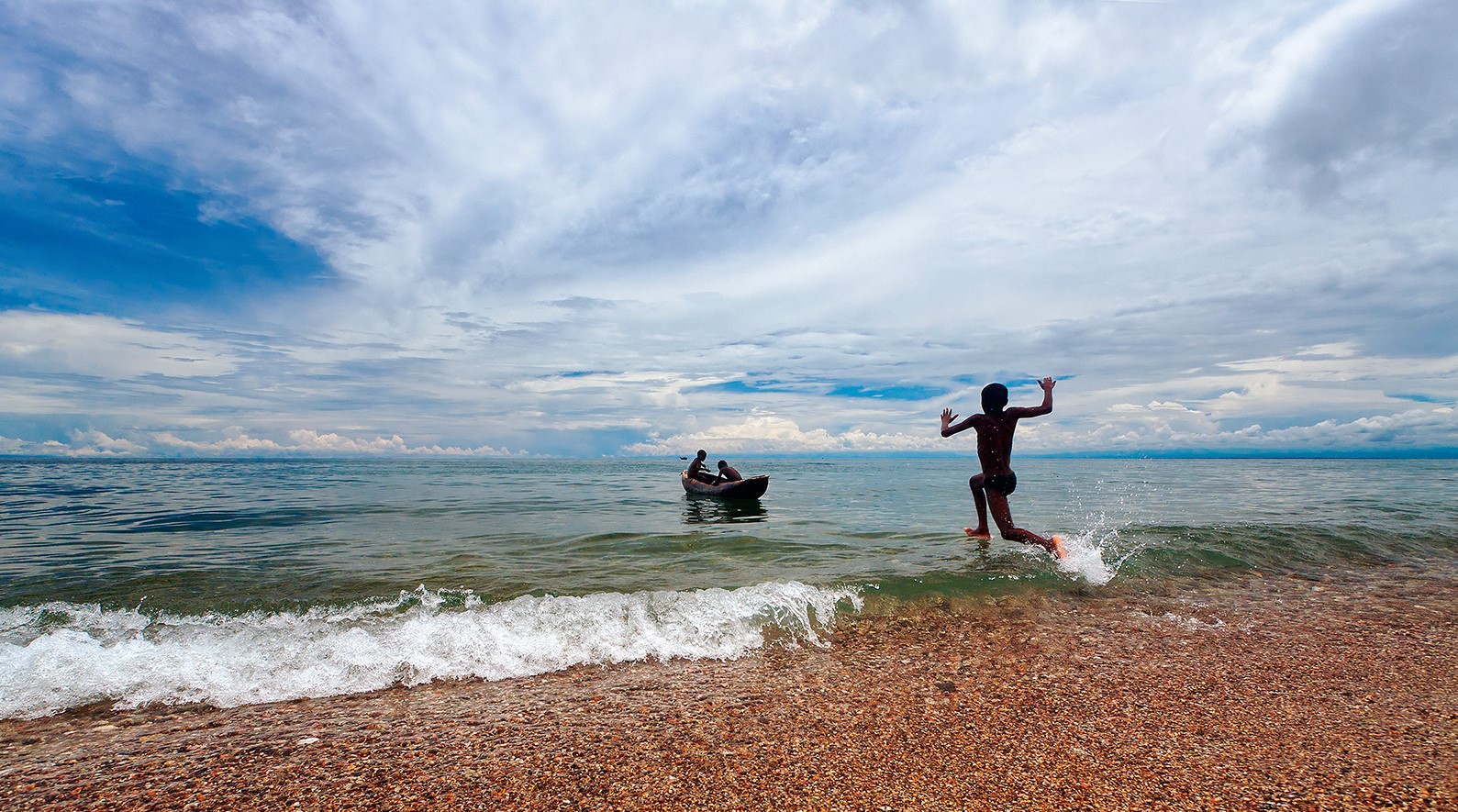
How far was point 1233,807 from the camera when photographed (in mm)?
3303

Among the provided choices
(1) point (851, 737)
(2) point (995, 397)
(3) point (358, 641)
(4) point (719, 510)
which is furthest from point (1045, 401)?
(4) point (719, 510)

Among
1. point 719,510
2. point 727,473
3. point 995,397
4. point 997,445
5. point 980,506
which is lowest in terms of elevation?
point 719,510

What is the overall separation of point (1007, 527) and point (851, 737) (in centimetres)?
820

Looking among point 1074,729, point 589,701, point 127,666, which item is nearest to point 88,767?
point 127,666

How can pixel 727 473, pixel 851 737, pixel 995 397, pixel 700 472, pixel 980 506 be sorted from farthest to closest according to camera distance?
pixel 700 472
pixel 727 473
pixel 980 506
pixel 995 397
pixel 851 737

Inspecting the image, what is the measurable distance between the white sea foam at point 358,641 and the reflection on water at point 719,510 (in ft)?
37.6

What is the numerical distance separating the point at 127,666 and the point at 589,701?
15.3ft

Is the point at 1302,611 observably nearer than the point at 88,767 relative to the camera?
No

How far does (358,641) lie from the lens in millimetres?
6453

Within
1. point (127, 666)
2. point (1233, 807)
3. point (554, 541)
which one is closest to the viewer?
point (1233, 807)

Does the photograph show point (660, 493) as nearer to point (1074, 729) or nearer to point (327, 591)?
point (327, 591)

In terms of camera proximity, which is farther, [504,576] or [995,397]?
[995,397]

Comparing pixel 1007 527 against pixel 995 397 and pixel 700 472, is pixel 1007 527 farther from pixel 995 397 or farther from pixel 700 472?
pixel 700 472

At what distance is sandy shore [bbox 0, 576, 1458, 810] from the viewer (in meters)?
3.55
